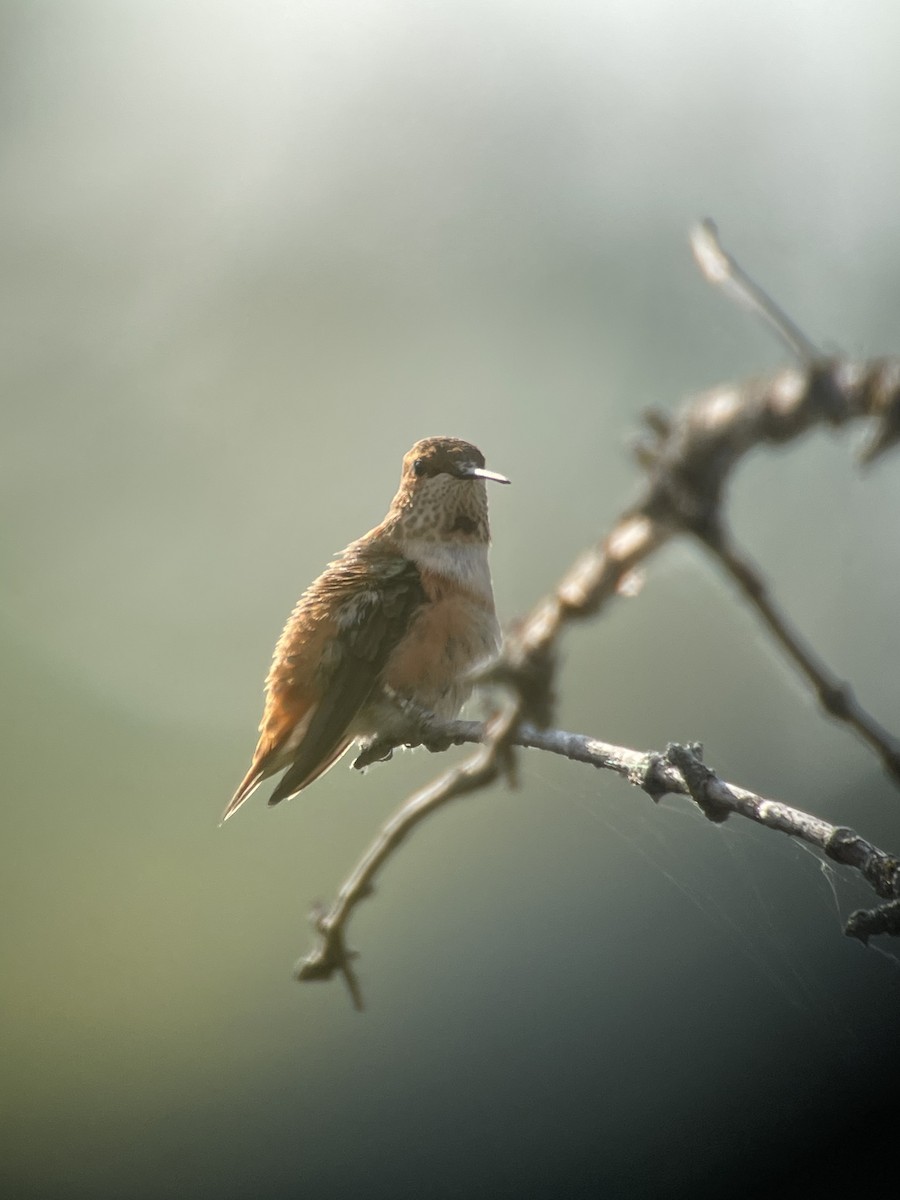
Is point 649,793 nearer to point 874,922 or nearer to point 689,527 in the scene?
point 874,922

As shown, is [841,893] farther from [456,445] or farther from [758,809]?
[456,445]

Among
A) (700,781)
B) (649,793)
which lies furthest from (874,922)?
(649,793)

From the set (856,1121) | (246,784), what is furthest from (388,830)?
(856,1121)

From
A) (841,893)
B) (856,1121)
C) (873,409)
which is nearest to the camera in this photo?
(873,409)

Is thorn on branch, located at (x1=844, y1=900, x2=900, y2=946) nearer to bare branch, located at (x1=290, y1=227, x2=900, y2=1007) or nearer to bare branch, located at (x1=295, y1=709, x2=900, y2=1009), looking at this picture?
bare branch, located at (x1=295, y1=709, x2=900, y2=1009)

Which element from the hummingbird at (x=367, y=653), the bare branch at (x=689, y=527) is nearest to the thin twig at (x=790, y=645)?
the bare branch at (x=689, y=527)

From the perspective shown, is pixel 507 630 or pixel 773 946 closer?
pixel 507 630

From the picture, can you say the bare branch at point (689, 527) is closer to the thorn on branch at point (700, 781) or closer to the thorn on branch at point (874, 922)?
the thorn on branch at point (700, 781)
